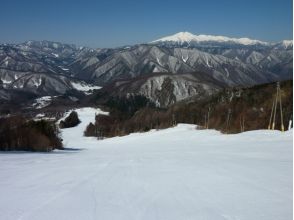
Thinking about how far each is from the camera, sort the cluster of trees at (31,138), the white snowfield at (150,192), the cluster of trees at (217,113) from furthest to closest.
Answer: the cluster of trees at (217,113)
the cluster of trees at (31,138)
the white snowfield at (150,192)

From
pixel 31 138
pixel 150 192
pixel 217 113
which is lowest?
pixel 150 192

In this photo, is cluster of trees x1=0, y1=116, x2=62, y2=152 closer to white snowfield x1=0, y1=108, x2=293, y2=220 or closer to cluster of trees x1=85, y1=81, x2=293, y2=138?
white snowfield x1=0, y1=108, x2=293, y2=220

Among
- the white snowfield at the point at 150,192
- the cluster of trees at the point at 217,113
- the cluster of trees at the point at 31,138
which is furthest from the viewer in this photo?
the cluster of trees at the point at 217,113

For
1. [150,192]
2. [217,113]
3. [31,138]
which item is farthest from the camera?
[217,113]

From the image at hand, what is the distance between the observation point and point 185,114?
17525cm

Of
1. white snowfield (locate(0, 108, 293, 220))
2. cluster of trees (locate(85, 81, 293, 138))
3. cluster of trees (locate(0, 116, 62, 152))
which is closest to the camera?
white snowfield (locate(0, 108, 293, 220))

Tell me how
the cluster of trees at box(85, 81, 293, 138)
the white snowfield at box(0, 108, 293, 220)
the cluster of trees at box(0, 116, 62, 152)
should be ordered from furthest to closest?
the cluster of trees at box(85, 81, 293, 138) → the cluster of trees at box(0, 116, 62, 152) → the white snowfield at box(0, 108, 293, 220)

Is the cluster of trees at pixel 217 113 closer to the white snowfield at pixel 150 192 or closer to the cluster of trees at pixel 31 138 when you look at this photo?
the cluster of trees at pixel 31 138

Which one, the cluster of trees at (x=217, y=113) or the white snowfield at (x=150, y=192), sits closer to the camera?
the white snowfield at (x=150, y=192)

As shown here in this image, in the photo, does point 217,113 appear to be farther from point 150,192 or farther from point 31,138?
point 150,192

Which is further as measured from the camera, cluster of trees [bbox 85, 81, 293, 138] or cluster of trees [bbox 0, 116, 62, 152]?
cluster of trees [bbox 85, 81, 293, 138]

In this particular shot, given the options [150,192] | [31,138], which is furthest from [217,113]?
[150,192]

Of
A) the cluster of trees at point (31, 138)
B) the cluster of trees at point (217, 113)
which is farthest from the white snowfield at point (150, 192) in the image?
the cluster of trees at point (217, 113)

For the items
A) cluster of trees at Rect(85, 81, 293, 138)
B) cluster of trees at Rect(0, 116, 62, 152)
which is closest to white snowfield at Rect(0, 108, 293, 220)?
cluster of trees at Rect(0, 116, 62, 152)
